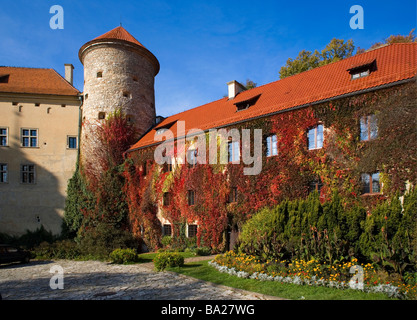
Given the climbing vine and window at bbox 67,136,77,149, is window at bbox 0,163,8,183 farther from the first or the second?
the climbing vine

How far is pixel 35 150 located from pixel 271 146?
18496 millimetres

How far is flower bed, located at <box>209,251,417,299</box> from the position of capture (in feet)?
24.8

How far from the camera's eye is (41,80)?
2525 cm

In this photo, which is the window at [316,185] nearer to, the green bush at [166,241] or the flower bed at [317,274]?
the flower bed at [317,274]

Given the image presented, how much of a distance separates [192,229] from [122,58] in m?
14.4

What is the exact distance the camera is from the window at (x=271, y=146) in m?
15.3

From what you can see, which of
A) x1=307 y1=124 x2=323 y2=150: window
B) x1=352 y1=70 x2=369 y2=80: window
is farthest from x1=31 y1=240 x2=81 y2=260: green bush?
x1=352 y1=70 x2=369 y2=80: window

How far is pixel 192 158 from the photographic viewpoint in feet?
60.5

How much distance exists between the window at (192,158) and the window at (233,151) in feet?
7.74

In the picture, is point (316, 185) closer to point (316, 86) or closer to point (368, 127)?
point (368, 127)

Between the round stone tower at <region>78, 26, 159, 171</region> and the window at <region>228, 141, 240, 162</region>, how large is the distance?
385 inches

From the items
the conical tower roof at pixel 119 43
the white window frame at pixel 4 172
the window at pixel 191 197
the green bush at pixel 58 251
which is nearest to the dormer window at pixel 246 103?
the window at pixel 191 197
